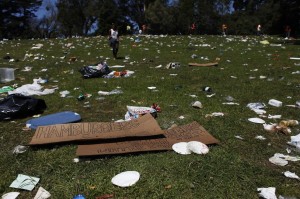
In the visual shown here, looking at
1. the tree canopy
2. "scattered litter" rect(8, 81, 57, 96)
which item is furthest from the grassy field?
the tree canopy

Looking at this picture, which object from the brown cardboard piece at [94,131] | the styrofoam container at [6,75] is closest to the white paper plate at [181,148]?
the brown cardboard piece at [94,131]

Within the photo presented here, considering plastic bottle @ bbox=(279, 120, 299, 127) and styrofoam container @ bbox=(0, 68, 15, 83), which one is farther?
styrofoam container @ bbox=(0, 68, 15, 83)

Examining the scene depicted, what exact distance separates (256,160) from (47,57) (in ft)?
36.4

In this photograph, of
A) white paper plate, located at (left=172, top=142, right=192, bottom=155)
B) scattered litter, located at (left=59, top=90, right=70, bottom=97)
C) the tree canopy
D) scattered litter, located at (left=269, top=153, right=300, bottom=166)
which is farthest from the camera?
the tree canopy

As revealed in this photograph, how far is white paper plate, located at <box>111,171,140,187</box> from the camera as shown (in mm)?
3227

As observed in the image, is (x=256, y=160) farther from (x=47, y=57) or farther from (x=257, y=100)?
(x=47, y=57)

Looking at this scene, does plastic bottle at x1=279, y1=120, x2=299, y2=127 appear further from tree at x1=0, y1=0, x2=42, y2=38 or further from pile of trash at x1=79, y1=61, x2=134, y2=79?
tree at x1=0, y1=0, x2=42, y2=38

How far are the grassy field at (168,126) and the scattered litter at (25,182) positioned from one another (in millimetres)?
54

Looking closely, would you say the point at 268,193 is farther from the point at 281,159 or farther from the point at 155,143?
the point at 155,143

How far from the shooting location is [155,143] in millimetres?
4070

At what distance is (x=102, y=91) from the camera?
7016 mm

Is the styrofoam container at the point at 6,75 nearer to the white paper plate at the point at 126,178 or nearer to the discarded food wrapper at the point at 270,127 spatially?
the white paper plate at the point at 126,178

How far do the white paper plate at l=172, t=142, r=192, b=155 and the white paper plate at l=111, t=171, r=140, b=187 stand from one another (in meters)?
0.67

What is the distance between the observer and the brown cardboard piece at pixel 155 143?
381 centimetres
